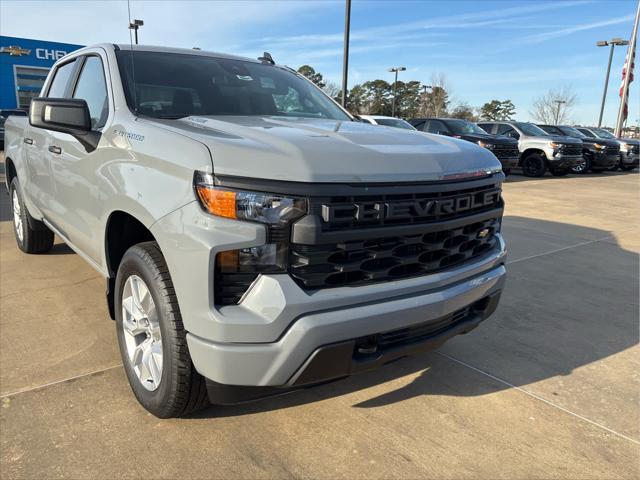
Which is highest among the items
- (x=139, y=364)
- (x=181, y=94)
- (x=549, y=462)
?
(x=181, y=94)

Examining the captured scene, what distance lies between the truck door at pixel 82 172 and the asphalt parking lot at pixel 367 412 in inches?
27.2

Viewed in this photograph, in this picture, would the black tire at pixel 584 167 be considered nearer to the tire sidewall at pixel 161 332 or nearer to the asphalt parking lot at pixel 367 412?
the asphalt parking lot at pixel 367 412

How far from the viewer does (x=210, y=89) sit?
10.8 feet

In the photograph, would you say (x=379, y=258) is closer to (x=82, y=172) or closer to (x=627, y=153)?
(x=82, y=172)

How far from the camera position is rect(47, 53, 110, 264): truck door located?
2.93 m

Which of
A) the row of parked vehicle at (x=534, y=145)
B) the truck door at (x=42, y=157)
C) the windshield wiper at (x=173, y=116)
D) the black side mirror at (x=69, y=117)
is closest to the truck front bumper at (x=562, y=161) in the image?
the row of parked vehicle at (x=534, y=145)

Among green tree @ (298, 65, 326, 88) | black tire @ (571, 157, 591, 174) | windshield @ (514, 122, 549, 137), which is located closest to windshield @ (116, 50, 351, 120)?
windshield @ (514, 122, 549, 137)

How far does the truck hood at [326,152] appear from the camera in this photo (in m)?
1.98

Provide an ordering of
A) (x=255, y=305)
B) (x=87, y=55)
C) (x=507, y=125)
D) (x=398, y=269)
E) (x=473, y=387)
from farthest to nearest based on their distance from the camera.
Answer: (x=507, y=125) < (x=87, y=55) < (x=473, y=387) < (x=398, y=269) < (x=255, y=305)

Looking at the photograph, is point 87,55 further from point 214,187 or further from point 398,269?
point 398,269

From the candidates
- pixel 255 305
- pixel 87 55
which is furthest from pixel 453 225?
pixel 87 55

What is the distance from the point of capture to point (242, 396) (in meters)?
2.08

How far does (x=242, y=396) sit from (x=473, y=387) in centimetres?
149

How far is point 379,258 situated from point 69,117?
1.94 metres
